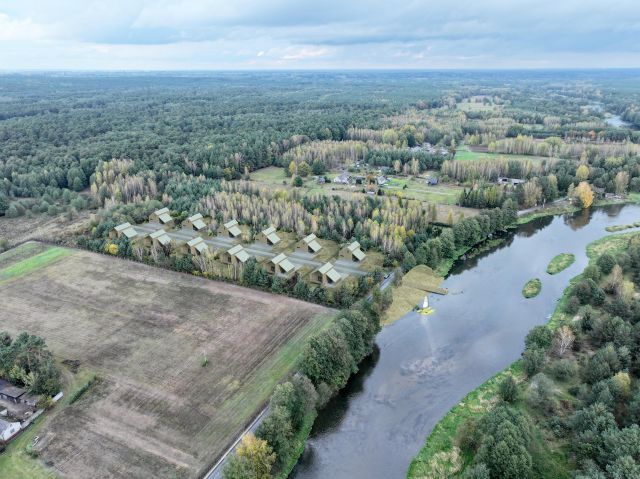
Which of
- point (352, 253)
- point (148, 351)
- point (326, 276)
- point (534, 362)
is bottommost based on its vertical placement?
point (148, 351)

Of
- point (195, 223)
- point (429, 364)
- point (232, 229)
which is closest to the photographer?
point (429, 364)

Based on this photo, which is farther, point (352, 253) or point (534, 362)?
point (352, 253)

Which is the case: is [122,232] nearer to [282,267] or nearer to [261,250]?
[261,250]

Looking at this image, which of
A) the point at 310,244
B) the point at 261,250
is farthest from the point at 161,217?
the point at 310,244

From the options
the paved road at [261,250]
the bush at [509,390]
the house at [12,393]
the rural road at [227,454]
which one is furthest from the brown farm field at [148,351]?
the bush at [509,390]

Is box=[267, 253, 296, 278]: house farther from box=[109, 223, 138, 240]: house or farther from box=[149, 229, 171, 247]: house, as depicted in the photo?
box=[109, 223, 138, 240]: house

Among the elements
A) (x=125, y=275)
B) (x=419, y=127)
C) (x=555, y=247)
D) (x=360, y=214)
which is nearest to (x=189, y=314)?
(x=125, y=275)

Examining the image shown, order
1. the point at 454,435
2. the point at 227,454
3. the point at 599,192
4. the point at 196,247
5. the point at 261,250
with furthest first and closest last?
1. the point at 599,192
2. the point at 261,250
3. the point at 196,247
4. the point at 454,435
5. the point at 227,454

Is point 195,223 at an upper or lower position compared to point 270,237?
upper
